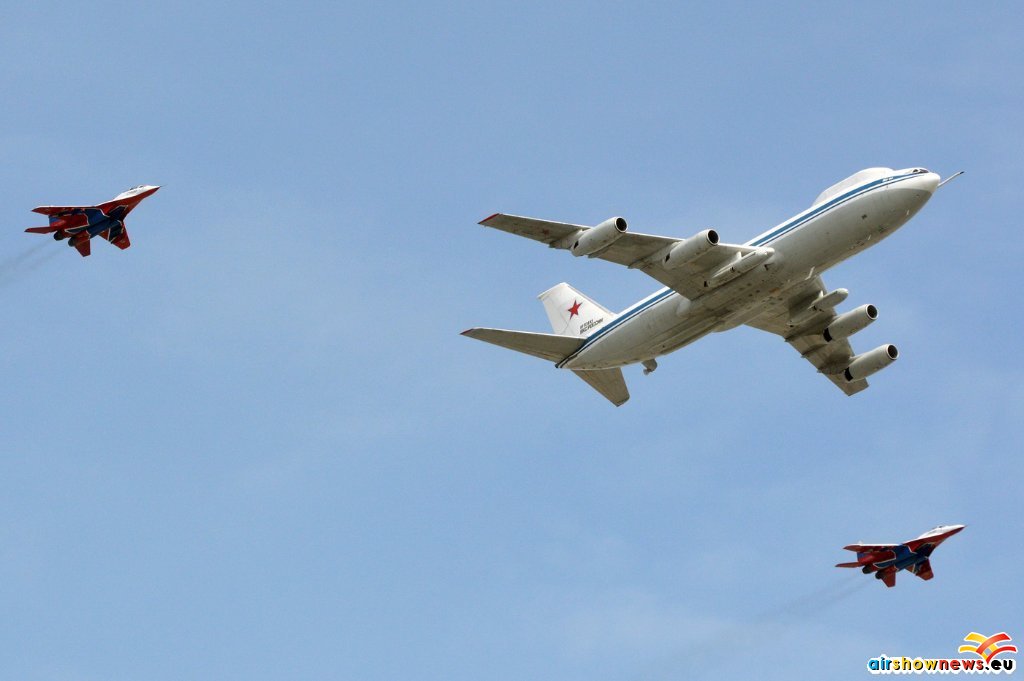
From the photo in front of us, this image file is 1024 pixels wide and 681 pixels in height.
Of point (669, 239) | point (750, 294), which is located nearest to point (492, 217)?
point (669, 239)

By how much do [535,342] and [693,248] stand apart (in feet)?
33.1

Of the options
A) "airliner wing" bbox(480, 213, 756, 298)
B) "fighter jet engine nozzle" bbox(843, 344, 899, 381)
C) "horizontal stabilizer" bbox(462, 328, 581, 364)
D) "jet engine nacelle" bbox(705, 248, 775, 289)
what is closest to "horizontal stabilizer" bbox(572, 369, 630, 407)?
"horizontal stabilizer" bbox(462, 328, 581, 364)

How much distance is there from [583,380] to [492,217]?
48.1ft

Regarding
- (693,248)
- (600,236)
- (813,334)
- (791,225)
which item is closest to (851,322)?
(813,334)

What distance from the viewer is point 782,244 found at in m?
59.6

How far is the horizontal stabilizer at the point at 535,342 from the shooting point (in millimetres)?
64875

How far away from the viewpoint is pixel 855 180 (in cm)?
5944

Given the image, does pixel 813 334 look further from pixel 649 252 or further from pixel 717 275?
pixel 649 252

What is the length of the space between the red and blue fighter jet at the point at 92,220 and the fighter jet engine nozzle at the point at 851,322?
3131 centimetres

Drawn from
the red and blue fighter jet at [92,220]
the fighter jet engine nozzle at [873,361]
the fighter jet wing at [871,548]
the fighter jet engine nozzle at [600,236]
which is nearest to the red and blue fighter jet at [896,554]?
the fighter jet wing at [871,548]

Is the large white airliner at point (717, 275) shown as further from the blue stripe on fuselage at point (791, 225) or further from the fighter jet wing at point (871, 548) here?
the fighter jet wing at point (871, 548)

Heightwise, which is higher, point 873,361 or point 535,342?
point 873,361

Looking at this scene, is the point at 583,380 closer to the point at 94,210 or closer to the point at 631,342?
the point at 631,342

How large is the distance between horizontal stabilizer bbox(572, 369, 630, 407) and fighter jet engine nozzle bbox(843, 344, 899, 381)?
1137 centimetres
